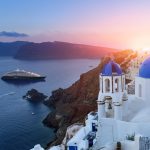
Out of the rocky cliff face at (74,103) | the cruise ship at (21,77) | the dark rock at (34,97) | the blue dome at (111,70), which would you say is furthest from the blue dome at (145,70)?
the cruise ship at (21,77)

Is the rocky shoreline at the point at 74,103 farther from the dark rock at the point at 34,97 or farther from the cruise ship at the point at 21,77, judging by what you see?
the cruise ship at the point at 21,77

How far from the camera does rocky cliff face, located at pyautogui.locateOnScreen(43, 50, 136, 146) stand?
44750 millimetres

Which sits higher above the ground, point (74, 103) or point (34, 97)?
point (74, 103)

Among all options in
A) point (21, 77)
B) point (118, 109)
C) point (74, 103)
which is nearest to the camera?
point (118, 109)

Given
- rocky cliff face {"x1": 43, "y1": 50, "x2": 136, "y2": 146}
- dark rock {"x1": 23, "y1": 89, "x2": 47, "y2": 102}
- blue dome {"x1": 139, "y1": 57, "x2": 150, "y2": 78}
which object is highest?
blue dome {"x1": 139, "y1": 57, "x2": 150, "y2": 78}

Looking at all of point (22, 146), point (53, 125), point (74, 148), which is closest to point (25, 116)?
point (53, 125)

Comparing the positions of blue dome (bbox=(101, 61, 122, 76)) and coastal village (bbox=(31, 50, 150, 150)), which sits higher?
blue dome (bbox=(101, 61, 122, 76))

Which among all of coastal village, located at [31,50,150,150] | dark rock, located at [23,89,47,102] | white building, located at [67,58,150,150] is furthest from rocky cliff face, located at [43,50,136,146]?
white building, located at [67,58,150,150]

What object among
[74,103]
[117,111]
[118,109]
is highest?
[118,109]

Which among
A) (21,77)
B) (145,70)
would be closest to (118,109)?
(145,70)

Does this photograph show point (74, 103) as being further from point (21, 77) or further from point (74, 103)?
point (21, 77)

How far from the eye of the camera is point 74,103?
5278 cm

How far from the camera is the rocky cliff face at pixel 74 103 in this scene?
147 ft

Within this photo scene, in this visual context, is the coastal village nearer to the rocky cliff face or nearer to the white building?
the white building
